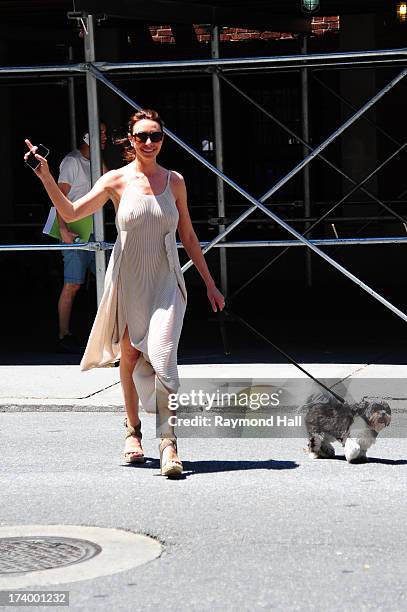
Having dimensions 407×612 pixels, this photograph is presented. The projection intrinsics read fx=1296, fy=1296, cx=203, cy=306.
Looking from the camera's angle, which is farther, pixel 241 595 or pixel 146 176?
pixel 146 176

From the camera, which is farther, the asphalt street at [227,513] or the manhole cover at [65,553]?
the manhole cover at [65,553]

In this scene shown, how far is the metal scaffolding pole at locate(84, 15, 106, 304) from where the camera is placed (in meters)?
10.8

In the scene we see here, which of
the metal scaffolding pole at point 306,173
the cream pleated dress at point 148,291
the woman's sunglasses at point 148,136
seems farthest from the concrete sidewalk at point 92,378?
the metal scaffolding pole at point 306,173

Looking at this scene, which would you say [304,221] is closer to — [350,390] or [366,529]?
[350,390]

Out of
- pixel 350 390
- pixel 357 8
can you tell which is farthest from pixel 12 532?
pixel 357 8

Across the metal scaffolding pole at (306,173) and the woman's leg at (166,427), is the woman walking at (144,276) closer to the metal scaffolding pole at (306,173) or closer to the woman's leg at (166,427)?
the woman's leg at (166,427)

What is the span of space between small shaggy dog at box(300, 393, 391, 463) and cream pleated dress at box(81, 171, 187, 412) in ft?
2.84

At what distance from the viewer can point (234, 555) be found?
5672mm

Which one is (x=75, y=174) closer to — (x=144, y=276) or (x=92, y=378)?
(x=92, y=378)

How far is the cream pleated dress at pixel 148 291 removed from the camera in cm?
723

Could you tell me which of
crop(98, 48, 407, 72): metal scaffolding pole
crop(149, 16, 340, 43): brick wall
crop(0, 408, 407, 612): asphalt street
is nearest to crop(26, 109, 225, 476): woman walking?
crop(0, 408, 407, 612): asphalt street

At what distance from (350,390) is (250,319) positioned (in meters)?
4.73

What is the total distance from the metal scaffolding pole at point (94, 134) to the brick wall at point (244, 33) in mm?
6629

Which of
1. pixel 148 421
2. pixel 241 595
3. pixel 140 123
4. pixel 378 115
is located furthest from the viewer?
pixel 378 115
